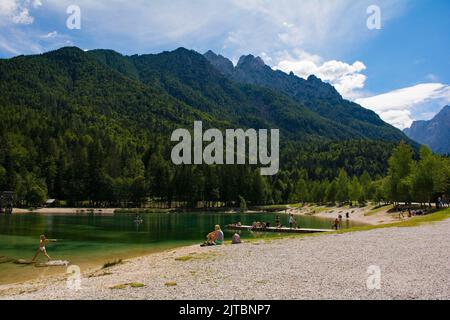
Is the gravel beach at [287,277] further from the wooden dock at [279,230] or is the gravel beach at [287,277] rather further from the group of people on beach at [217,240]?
the wooden dock at [279,230]

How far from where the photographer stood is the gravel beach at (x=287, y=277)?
18.3 metres

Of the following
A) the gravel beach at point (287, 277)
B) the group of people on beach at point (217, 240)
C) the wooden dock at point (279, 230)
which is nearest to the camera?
the gravel beach at point (287, 277)

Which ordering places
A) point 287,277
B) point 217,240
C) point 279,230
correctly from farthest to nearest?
point 279,230 < point 217,240 < point 287,277

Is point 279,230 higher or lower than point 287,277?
lower

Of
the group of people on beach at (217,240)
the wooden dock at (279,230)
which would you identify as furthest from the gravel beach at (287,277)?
the wooden dock at (279,230)

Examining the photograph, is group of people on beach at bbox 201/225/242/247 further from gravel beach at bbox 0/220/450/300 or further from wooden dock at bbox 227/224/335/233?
wooden dock at bbox 227/224/335/233

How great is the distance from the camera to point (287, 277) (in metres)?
21.9

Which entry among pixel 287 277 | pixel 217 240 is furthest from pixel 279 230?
pixel 287 277

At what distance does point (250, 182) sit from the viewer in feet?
644

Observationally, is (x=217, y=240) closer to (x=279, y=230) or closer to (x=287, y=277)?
(x=287, y=277)

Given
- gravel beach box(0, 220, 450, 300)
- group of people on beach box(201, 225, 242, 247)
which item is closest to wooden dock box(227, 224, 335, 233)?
group of people on beach box(201, 225, 242, 247)
